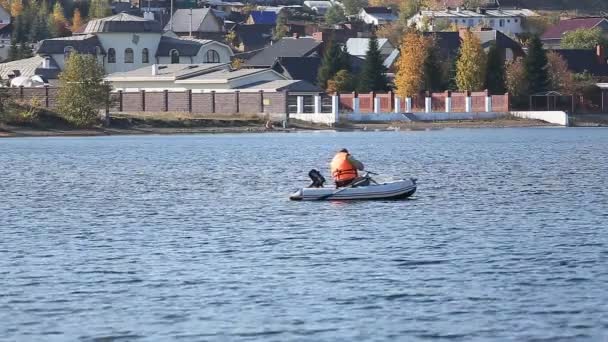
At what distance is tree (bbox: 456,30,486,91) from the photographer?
137m

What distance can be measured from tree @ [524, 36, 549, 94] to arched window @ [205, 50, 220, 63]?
3707cm

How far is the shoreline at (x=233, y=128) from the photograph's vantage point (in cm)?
11321

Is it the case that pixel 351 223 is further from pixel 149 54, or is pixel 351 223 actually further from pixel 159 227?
pixel 149 54

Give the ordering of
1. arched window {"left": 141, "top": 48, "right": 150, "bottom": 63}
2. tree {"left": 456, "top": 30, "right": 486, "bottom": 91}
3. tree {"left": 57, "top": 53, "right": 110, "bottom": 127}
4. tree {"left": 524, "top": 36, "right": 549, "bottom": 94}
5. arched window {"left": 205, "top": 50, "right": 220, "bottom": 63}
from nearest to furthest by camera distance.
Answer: tree {"left": 57, "top": 53, "right": 110, "bottom": 127} < tree {"left": 524, "top": 36, "right": 549, "bottom": 94} < tree {"left": 456, "top": 30, "right": 486, "bottom": 91} < arched window {"left": 141, "top": 48, "right": 150, "bottom": 63} < arched window {"left": 205, "top": 50, "right": 220, "bottom": 63}

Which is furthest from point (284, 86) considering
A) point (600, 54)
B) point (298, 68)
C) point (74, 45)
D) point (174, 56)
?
point (600, 54)

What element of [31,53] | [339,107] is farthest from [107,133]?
[31,53]

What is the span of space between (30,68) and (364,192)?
10681 centimetres

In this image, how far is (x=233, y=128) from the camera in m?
122

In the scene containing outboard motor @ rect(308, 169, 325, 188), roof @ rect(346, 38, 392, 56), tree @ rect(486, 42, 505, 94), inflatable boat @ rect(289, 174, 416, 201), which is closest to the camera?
inflatable boat @ rect(289, 174, 416, 201)

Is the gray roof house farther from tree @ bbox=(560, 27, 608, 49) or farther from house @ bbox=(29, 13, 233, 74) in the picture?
tree @ bbox=(560, 27, 608, 49)

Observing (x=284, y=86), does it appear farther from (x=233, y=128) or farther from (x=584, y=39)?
(x=584, y=39)

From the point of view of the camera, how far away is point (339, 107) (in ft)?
428

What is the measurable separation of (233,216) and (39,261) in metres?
12.2

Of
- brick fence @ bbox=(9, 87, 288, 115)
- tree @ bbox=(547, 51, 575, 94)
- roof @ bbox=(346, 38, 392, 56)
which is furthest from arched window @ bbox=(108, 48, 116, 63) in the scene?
tree @ bbox=(547, 51, 575, 94)
